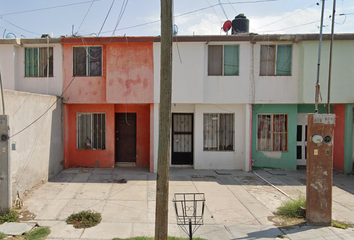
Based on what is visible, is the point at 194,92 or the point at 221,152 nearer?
the point at 194,92

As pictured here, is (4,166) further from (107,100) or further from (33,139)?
(107,100)

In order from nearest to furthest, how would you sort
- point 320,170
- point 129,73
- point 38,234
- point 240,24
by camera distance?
point 38,234, point 320,170, point 129,73, point 240,24

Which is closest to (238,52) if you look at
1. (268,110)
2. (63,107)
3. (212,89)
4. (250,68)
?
(250,68)

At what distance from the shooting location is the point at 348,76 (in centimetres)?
1095

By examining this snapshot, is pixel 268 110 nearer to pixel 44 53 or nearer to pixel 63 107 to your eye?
pixel 63 107

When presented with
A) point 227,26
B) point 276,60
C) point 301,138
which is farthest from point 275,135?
point 227,26

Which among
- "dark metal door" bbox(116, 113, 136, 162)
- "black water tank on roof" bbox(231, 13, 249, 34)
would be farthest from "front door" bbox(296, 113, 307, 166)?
"dark metal door" bbox(116, 113, 136, 162)

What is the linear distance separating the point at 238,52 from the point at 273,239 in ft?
25.2

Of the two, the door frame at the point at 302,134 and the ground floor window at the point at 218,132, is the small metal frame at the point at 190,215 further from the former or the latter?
the door frame at the point at 302,134

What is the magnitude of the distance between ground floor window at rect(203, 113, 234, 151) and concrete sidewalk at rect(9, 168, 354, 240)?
43.6 inches

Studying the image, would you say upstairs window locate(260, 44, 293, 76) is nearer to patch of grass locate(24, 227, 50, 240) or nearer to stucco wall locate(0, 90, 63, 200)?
stucco wall locate(0, 90, 63, 200)

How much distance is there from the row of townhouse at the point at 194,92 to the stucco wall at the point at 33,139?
1002 millimetres

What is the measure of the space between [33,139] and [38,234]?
12.0 feet

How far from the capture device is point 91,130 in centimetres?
1170
